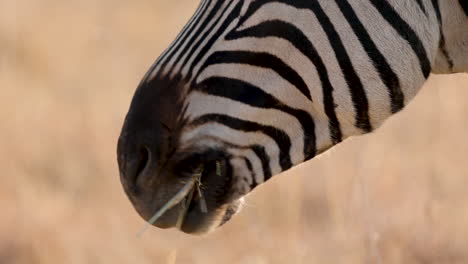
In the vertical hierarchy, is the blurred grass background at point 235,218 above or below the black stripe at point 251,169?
below

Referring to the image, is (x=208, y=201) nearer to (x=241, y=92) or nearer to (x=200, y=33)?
(x=241, y=92)

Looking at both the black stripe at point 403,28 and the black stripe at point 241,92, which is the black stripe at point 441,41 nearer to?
the black stripe at point 403,28

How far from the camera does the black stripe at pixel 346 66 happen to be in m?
2.73

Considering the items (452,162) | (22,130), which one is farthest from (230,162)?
(22,130)

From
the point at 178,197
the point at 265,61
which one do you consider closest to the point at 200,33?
the point at 265,61

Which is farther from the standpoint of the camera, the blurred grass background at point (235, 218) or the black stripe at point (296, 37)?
the blurred grass background at point (235, 218)

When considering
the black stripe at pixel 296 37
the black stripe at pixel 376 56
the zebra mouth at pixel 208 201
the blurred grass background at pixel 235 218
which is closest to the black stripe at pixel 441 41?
the black stripe at pixel 376 56

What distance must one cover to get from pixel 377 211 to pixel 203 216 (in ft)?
10.8

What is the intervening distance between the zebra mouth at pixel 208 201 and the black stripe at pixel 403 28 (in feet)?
1.94

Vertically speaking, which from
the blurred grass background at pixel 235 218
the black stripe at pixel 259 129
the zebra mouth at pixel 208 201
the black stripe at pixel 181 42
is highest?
the black stripe at pixel 181 42

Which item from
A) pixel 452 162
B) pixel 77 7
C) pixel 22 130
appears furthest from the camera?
pixel 77 7

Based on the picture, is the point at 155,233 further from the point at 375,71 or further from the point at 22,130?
the point at 375,71

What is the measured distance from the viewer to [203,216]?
2.83 m

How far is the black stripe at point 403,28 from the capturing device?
2.75 metres
